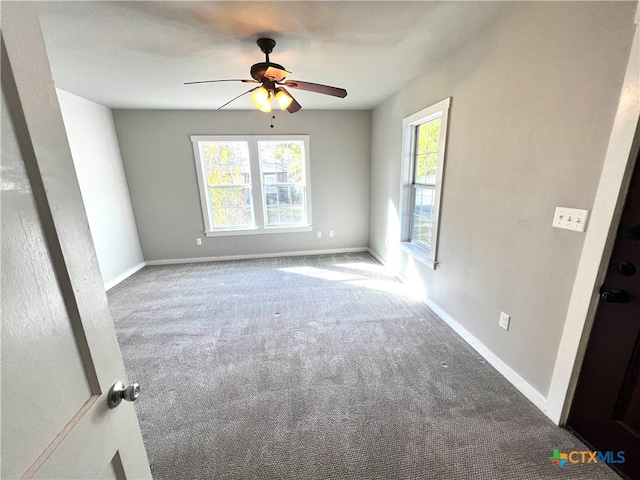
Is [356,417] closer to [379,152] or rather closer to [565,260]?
[565,260]

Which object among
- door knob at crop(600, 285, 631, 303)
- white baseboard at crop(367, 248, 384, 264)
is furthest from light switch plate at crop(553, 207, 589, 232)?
white baseboard at crop(367, 248, 384, 264)

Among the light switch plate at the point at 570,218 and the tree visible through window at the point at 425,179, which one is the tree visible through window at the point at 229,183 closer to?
the tree visible through window at the point at 425,179

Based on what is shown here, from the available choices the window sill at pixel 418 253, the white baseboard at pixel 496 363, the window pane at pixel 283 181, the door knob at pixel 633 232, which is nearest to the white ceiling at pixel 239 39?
the window pane at pixel 283 181

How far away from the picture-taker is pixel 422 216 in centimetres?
319

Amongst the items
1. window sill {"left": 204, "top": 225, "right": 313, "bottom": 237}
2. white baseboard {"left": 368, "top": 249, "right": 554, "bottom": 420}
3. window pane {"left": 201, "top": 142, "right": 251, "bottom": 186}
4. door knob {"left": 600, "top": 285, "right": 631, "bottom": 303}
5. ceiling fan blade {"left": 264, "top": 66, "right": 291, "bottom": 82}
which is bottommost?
white baseboard {"left": 368, "top": 249, "right": 554, "bottom": 420}

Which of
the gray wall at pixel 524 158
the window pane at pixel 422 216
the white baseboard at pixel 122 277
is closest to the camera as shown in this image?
the gray wall at pixel 524 158

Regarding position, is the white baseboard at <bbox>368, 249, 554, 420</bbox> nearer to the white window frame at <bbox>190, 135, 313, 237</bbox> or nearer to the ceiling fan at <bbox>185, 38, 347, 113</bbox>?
the ceiling fan at <bbox>185, 38, 347, 113</bbox>

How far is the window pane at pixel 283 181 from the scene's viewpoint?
432 cm

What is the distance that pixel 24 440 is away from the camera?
1.40 feet

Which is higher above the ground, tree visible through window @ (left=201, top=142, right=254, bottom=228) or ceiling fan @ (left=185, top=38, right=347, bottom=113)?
ceiling fan @ (left=185, top=38, right=347, bottom=113)

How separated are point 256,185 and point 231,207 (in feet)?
1.91

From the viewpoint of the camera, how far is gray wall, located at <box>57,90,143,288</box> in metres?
3.16

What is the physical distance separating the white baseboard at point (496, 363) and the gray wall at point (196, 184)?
2419 millimetres

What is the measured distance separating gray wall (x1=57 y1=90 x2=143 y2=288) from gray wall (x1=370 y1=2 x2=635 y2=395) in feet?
12.8
